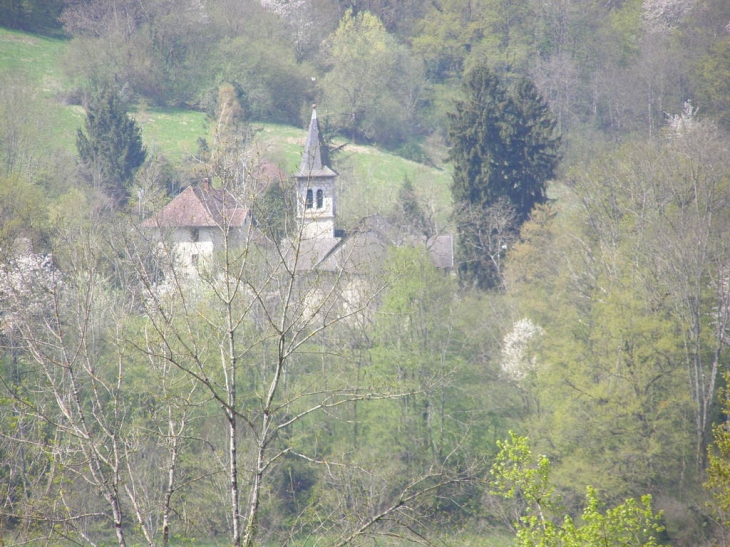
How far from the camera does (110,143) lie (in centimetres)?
4641

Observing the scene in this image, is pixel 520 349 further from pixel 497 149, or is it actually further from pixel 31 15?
pixel 31 15

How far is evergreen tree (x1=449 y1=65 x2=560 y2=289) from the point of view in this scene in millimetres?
40094

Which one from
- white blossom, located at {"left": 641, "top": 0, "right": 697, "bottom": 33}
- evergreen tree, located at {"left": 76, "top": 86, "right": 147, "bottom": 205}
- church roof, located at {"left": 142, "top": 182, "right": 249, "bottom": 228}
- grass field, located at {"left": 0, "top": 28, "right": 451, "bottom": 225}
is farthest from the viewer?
white blossom, located at {"left": 641, "top": 0, "right": 697, "bottom": 33}

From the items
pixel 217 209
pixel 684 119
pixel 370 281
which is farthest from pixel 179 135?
pixel 217 209

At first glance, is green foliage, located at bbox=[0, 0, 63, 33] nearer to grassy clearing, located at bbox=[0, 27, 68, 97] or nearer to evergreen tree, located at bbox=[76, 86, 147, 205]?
grassy clearing, located at bbox=[0, 27, 68, 97]

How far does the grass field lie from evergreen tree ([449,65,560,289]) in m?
3.91

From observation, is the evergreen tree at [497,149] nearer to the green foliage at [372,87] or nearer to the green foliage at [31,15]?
the green foliage at [372,87]

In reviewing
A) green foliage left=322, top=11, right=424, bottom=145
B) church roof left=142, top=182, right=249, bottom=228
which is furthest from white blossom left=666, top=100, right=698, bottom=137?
church roof left=142, top=182, right=249, bottom=228

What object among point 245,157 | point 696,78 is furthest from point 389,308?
point 696,78

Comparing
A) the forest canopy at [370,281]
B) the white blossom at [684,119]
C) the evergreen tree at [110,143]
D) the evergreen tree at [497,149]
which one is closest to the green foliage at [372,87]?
the forest canopy at [370,281]

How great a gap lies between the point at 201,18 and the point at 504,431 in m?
49.3

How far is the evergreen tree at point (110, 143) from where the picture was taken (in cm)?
4534

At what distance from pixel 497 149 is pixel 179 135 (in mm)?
23834

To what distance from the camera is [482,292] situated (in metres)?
34.3
